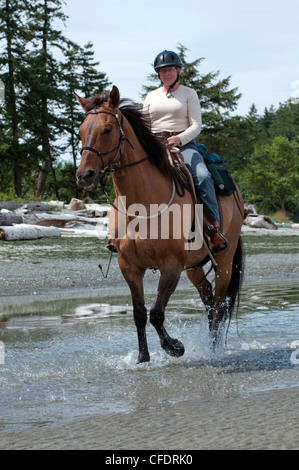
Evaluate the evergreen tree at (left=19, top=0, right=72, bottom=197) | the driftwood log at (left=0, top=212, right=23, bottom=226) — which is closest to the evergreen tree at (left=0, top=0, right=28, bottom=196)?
the evergreen tree at (left=19, top=0, right=72, bottom=197)

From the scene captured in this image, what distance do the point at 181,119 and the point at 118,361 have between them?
9.14 feet

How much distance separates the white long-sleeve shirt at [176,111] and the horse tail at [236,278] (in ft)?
6.99

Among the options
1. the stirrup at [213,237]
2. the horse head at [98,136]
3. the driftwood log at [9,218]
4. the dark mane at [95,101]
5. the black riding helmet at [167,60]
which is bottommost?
the driftwood log at [9,218]

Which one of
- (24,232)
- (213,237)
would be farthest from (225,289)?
(24,232)

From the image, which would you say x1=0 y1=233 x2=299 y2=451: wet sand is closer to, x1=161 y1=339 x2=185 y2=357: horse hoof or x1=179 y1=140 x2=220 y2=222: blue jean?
x1=161 y1=339 x2=185 y2=357: horse hoof

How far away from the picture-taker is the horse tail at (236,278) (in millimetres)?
8762

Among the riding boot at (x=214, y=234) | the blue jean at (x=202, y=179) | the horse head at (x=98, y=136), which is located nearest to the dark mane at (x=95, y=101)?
the horse head at (x=98, y=136)

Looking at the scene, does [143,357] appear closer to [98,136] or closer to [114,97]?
[98,136]

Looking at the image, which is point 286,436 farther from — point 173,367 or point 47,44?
point 47,44

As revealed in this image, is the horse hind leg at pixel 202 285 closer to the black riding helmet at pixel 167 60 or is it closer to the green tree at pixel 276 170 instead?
the black riding helmet at pixel 167 60

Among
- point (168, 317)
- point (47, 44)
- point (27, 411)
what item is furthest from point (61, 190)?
point (27, 411)

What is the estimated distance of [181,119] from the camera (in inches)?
297

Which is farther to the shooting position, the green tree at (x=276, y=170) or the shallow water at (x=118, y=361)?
the green tree at (x=276, y=170)

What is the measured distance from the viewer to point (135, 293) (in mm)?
6840
